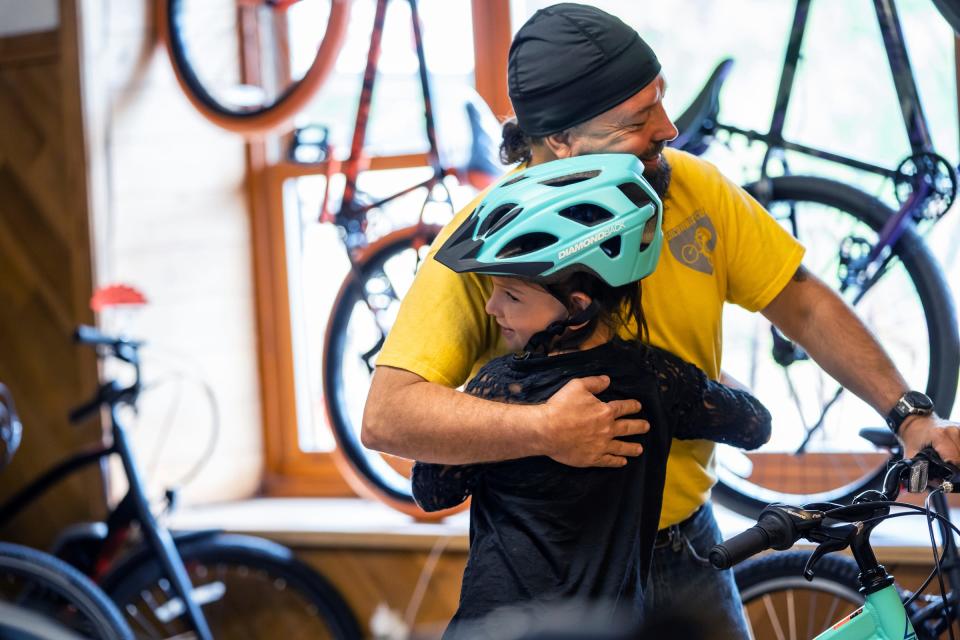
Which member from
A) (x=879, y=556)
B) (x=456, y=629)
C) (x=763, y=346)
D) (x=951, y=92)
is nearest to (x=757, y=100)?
(x=951, y=92)

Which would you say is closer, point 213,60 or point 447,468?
point 447,468

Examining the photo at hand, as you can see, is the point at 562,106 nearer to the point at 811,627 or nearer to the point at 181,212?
the point at 811,627

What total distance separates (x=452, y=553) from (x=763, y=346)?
3.12 feet

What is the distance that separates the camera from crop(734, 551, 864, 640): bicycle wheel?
7.59 ft

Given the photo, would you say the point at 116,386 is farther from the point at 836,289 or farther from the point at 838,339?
the point at 838,339

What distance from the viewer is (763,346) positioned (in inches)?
106

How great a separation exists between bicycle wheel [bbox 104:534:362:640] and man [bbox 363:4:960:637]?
166 centimetres

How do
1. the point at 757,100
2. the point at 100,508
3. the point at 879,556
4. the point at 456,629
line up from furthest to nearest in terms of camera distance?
the point at 100,508
the point at 757,100
the point at 879,556
the point at 456,629

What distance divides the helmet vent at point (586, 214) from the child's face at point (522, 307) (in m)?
0.10

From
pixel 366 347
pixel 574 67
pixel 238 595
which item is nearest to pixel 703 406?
pixel 574 67

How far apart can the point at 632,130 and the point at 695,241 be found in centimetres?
19

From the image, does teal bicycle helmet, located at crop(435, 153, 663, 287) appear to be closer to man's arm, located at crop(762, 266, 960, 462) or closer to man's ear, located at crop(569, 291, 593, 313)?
man's ear, located at crop(569, 291, 593, 313)

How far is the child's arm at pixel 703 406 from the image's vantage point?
147 centimetres

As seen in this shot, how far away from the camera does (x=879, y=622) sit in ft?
4.64
